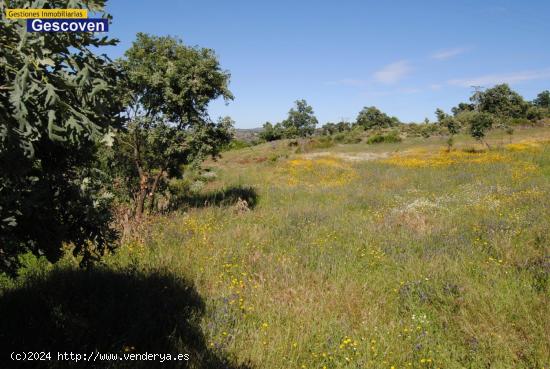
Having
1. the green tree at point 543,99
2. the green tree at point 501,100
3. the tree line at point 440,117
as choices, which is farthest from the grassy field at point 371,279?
the green tree at point 543,99

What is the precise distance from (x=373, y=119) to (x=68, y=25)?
11998 cm

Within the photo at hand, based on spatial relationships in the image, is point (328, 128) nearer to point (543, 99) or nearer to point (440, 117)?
point (440, 117)

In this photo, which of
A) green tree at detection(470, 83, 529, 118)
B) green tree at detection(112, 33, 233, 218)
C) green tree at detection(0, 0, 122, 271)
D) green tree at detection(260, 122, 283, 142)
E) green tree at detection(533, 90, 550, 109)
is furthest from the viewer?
green tree at detection(533, 90, 550, 109)

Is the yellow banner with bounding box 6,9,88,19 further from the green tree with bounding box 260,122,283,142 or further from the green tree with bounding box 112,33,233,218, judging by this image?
the green tree with bounding box 260,122,283,142

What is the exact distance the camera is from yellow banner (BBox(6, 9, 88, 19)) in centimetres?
228

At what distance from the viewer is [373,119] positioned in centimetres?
11562

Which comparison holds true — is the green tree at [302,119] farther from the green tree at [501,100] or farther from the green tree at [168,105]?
the green tree at [168,105]

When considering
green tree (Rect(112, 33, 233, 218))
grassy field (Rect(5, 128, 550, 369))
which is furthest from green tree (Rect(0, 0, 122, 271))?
green tree (Rect(112, 33, 233, 218))

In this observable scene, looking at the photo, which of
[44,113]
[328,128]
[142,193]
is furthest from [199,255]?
[328,128]

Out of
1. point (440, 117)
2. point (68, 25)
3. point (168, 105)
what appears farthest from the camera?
point (440, 117)

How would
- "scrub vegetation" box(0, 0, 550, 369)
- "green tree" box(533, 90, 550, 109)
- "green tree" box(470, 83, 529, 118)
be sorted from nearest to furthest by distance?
"scrub vegetation" box(0, 0, 550, 369) → "green tree" box(470, 83, 529, 118) → "green tree" box(533, 90, 550, 109)

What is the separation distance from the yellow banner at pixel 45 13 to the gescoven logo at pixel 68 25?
0.03 metres

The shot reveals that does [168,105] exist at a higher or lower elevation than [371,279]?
higher

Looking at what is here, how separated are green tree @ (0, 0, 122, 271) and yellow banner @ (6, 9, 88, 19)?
4cm
